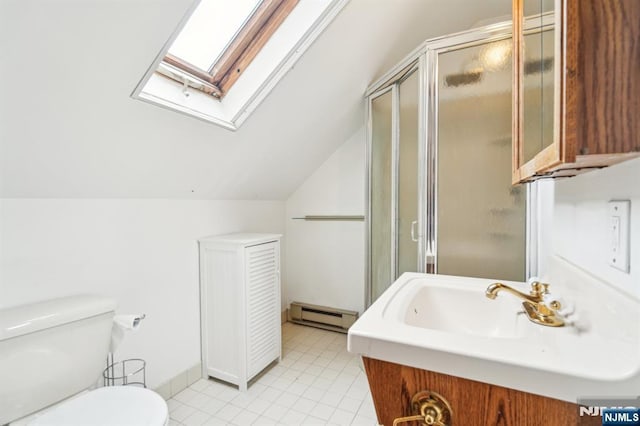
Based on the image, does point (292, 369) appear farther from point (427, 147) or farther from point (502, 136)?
point (502, 136)

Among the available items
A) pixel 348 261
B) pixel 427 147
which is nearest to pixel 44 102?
pixel 427 147

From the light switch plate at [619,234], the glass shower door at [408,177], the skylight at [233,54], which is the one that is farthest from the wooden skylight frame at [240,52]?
the light switch plate at [619,234]

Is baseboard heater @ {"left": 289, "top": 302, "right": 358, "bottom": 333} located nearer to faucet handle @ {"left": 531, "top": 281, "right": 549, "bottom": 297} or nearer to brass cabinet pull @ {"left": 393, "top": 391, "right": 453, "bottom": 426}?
faucet handle @ {"left": 531, "top": 281, "right": 549, "bottom": 297}

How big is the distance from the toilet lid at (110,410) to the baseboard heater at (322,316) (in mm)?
1805

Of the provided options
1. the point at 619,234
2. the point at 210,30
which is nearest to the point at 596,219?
the point at 619,234

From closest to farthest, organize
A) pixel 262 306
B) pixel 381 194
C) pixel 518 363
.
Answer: pixel 518 363 → pixel 262 306 → pixel 381 194

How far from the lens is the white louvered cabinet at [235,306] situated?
6.06 feet

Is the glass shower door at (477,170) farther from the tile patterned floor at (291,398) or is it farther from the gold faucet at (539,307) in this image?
the tile patterned floor at (291,398)

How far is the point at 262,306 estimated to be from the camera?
79.4 inches

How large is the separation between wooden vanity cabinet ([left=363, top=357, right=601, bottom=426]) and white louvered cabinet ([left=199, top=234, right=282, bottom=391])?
135cm

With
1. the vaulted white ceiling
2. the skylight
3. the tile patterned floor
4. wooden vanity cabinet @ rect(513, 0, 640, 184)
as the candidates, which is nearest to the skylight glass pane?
the skylight

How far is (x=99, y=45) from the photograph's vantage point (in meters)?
0.93

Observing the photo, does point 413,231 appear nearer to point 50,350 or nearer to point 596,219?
point 596,219

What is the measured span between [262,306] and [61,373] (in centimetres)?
108
